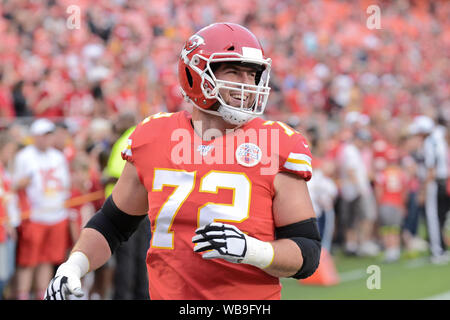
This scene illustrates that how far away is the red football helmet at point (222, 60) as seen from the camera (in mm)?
2346

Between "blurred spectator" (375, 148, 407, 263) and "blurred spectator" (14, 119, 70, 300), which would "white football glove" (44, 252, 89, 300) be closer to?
"blurred spectator" (14, 119, 70, 300)

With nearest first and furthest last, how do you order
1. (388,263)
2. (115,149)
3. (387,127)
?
(115,149) → (388,263) → (387,127)

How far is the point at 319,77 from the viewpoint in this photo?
43.2 ft

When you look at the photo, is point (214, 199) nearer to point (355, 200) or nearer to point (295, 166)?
point (295, 166)

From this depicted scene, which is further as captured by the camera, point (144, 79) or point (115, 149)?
point (144, 79)

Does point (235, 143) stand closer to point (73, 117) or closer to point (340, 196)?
point (73, 117)

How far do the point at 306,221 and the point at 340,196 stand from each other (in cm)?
692

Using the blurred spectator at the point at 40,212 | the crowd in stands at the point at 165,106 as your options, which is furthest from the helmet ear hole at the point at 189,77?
the blurred spectator at the point at 40,212

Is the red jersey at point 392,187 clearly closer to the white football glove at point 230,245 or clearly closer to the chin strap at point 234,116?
the chin strap at point 234,116

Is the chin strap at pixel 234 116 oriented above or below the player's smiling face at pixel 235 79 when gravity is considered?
below

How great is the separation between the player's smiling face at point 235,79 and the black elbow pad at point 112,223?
61cm

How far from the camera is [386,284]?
673 centimetres

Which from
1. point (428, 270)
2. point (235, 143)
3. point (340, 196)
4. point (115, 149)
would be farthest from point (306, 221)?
point (340, 196)

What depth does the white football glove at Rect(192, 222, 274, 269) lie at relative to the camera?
6.59 ft
